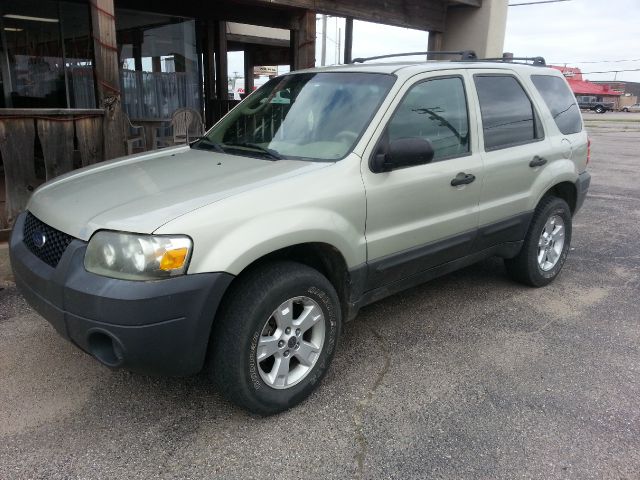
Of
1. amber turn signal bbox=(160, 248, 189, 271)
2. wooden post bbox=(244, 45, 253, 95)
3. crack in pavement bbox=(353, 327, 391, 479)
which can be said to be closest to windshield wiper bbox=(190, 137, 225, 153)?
amber turn signal bbox=(160, 248, 189, 271)

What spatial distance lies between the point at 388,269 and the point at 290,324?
804mm

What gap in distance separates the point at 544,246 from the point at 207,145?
3.04 metres

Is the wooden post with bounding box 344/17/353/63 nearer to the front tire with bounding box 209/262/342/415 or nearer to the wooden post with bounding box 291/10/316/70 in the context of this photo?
the wooden post with bounding box 291/10/316/70

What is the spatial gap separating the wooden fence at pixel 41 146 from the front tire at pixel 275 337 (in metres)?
3.62

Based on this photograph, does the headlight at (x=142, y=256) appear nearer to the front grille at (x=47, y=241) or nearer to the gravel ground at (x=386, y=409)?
the front grille at (x=47, y=241)

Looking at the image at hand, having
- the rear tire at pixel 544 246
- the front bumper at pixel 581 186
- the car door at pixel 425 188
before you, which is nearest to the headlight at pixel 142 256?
the car door at pixel 425 188

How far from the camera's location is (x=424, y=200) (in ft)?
11.2

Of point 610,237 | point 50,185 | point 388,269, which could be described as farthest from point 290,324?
point 610,237

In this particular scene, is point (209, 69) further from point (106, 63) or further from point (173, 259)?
point (173, 259)

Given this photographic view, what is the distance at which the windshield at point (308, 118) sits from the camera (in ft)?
10.7

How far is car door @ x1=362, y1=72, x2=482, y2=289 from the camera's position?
10.5 ft

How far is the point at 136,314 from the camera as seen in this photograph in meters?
2.32

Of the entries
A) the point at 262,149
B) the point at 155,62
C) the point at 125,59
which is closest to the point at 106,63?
the point at 262,149

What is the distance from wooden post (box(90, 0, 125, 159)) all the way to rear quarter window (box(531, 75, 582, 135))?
13.1 feet
